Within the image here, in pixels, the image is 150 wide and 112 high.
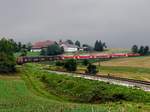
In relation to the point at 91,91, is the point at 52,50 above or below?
above

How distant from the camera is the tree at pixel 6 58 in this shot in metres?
91.0

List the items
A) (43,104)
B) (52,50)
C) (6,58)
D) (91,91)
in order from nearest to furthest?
(43,104) < (91,91) < (6,58) < (52,50)

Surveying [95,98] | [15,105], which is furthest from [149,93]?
[15,105]

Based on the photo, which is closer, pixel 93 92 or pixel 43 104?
pixel 43 104

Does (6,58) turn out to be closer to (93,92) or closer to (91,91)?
(91,91)

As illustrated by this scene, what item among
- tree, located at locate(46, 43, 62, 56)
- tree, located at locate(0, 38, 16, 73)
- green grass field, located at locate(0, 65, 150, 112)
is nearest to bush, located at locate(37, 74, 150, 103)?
green grass field, located at locate(0, 65, 150, 112)

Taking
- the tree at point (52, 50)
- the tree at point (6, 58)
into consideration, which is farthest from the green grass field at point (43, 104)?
the tree at point (52, 50)

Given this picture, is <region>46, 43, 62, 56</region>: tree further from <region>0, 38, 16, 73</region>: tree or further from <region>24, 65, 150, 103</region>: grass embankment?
<region>24, 65, 150, 103</region>: grass embankment

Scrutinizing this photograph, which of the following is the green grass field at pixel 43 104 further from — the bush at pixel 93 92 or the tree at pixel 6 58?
the tree at pixel 6 58

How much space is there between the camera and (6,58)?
9356 cm

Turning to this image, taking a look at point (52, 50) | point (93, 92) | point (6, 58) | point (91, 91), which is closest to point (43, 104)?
point (93, 92)

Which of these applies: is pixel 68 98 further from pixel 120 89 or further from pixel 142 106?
pixel 142 106

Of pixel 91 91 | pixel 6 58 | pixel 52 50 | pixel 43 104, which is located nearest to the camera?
pixel 43 104

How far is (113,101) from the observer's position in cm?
4522
